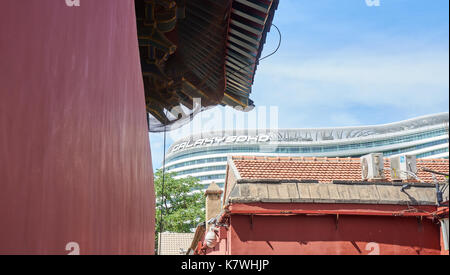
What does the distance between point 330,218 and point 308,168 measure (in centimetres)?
243

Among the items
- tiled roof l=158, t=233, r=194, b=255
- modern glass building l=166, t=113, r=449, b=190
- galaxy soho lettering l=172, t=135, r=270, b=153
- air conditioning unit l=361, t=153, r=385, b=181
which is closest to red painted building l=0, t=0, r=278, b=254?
air conditioning unit l=361, t=153, r=385, b=181

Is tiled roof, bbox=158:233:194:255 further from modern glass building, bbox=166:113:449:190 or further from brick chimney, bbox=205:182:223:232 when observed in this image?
modern glass building, bbox=166:113:449:190

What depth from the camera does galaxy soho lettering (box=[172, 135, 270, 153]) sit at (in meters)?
86.9

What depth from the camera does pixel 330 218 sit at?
10.8 m

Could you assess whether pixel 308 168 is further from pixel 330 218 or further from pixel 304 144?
pixel 304 144

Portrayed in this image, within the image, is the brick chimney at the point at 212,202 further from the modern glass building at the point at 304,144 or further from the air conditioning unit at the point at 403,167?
the modern glass building at the point at 304,144

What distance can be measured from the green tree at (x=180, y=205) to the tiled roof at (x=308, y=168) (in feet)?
57.4

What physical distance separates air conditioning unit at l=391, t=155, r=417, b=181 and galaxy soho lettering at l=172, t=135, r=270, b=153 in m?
74.2

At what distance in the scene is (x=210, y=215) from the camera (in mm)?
17188

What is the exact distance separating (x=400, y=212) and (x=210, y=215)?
26.2ft

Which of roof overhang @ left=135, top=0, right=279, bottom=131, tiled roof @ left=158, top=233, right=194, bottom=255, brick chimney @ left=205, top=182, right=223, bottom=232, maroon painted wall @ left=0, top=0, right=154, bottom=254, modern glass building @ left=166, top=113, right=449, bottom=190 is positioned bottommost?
maroon painted wall @ left=0, top=0, right=154, bottom=254

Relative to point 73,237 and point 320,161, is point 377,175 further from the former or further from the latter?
point 73,237

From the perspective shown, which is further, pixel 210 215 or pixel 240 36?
pixel 210 215

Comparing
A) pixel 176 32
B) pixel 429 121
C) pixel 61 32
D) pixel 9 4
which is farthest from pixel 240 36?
pixel 429 121
